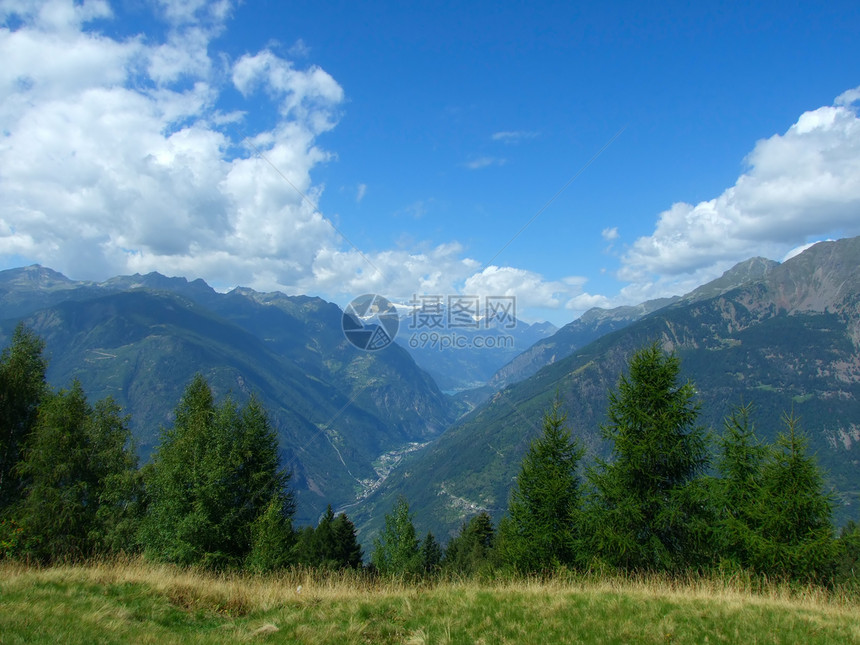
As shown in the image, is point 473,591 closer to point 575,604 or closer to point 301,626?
point 575,604

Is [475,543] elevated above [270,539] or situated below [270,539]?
below

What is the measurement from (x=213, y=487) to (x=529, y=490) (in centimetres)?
1743

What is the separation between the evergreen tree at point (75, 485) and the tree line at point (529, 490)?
0.09 meters

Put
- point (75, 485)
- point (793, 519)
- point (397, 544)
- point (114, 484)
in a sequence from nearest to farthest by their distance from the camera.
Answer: point (793, 519) → point (75, 485) → point (114, 484) → point (397, 544)

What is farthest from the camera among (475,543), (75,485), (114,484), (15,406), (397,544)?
(475,543)

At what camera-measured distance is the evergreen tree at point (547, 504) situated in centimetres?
2170

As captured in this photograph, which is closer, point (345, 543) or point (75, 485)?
point (75, 485)

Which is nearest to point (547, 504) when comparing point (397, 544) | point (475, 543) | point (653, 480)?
point (653, 480)

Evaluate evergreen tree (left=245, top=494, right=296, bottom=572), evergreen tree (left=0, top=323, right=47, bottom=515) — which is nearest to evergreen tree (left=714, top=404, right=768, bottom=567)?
evergreen tree (left=245, top=494, right=296, bottom=572)

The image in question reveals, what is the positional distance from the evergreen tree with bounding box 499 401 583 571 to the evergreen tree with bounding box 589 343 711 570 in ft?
7.40

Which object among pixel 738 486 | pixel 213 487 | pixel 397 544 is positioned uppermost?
pixel 213 487

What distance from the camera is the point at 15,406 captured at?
2619 centimetres

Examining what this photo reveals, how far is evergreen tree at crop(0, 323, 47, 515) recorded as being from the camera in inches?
1006

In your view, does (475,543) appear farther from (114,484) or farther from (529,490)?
(114,484)
